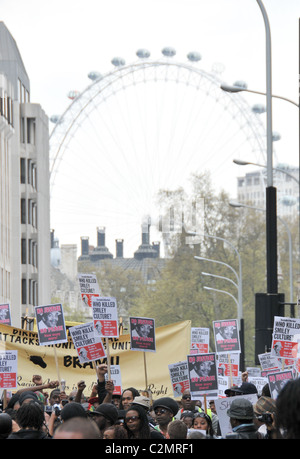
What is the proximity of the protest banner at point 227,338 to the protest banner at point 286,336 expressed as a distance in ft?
14.4

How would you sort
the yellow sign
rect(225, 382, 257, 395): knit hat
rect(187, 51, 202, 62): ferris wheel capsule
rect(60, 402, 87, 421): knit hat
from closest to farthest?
rect(60, 402, 87, 421): knit hat → rect(225, 382, 257, 395): knit hat → the yellow sign → rect(187, 51, 202, 62): ferris wheel capsule

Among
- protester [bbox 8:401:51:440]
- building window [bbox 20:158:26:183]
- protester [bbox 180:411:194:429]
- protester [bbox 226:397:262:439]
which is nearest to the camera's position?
protester [bbox 8:401:51:440]

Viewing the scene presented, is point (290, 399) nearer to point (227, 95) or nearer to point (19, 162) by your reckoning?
point (19, 162)

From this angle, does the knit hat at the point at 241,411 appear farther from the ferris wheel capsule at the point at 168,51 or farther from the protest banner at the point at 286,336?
the ferris wheel capsule at the point at 168,51

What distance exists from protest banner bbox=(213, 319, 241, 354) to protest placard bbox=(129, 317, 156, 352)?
3269 millimetres

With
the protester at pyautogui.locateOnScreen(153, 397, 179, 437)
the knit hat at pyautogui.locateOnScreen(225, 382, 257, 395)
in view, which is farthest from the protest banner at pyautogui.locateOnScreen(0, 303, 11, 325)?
the protester at pyautogui.locateOnScreen(153, 397, 179, 437)

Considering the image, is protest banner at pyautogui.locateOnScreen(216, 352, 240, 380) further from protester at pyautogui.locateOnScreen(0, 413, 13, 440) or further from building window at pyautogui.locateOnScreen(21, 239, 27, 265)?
building window at pyautogui.locateOnScreen(21, 239, 27, 265)

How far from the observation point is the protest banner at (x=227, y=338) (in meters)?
20.5

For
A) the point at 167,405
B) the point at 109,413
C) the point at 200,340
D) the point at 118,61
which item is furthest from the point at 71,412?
the point at 118,61

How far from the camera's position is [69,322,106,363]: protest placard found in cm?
1622

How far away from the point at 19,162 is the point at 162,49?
43.3 metres

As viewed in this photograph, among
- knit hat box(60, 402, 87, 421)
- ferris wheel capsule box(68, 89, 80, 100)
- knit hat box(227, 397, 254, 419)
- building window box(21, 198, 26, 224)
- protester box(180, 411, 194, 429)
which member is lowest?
protester box(180, 411, 194, 429)

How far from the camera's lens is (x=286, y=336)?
16.0m

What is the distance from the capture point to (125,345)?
69.8ft
